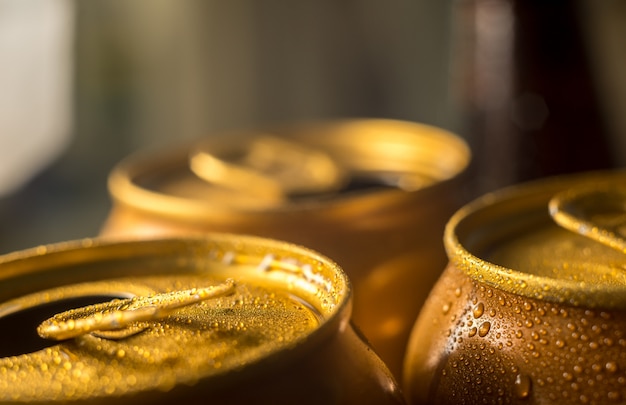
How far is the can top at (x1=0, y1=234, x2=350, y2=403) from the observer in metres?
0.48

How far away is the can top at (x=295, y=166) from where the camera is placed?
3.49ft

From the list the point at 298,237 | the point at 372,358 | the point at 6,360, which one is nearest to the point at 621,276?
the point at 372,358

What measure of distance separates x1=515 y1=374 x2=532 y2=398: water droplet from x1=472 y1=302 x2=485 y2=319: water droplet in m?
0.06

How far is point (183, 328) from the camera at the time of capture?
0.56 meters

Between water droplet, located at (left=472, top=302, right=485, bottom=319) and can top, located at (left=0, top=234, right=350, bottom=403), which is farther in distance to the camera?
water droplet, located at (left=472, top=302, right=485, bottom=319)

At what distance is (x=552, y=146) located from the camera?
4.50 feet

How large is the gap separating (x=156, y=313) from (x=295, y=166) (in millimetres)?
664

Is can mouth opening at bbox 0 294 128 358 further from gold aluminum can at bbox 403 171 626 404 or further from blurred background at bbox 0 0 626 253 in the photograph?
blurred background at bbox 0 0 626 253

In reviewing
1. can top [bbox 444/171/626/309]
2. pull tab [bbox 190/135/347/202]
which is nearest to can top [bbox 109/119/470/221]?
pull tab [bbox 190/135/347/202]

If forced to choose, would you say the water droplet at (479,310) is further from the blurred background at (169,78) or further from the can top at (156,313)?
the blurred background at (169,78)

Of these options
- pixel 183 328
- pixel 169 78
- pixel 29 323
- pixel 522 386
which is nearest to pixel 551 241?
pixel 522 386

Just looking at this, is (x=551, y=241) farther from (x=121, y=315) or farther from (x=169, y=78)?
(x=169, y=78)

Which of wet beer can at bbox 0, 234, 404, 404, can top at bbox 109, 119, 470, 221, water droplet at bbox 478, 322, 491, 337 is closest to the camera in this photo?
wet beer can at bbox 0, 234, 404, 404

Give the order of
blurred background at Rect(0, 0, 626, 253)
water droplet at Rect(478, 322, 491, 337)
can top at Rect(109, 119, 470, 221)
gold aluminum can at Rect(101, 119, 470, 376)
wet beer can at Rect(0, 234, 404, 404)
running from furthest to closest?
blurred background at Rect(0, 0, 626, 253), can top at Rect(109, 119, 470, 221), gold aluminum can at Rect(101, 119, 470, 376), water droplet at Rect(478, 322, 491, 337), wet beer can at Rect(0, 234, 404, 404)
